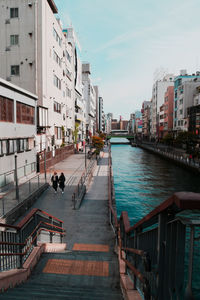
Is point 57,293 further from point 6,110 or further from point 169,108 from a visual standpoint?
point 169,108

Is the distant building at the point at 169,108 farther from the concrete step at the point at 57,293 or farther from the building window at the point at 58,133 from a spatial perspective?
the concrete step at the point at 57,293

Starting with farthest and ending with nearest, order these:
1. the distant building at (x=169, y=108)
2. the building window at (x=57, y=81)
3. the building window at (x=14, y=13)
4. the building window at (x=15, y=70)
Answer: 1. the distant building at (x=169, y=108)
2. the building window at (x=57, y=81)
3. the building window at (x=15, y=70)
4. the building window at (x=14, y=13)

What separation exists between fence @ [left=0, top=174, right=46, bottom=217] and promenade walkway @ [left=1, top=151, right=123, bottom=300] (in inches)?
86.1

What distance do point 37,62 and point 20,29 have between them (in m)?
5.11

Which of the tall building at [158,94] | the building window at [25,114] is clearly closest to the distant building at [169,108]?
the tall building at [158,94]

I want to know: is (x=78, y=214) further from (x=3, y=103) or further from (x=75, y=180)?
(x=3, y=103)

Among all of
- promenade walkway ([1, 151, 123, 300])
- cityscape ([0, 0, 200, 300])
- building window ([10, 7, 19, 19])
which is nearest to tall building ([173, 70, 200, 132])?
cityscape ([0, 0, 200, 300])

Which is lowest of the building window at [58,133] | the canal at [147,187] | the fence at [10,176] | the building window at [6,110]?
the canal at [147,187]

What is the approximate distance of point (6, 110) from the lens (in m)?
18.6

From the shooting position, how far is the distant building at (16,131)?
706 inches

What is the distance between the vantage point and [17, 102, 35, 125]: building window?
21.2m

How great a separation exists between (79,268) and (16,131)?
1614 centimetres

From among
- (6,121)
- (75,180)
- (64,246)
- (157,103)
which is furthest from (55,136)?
(157,103)

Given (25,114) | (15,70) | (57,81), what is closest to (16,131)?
(25,114)
